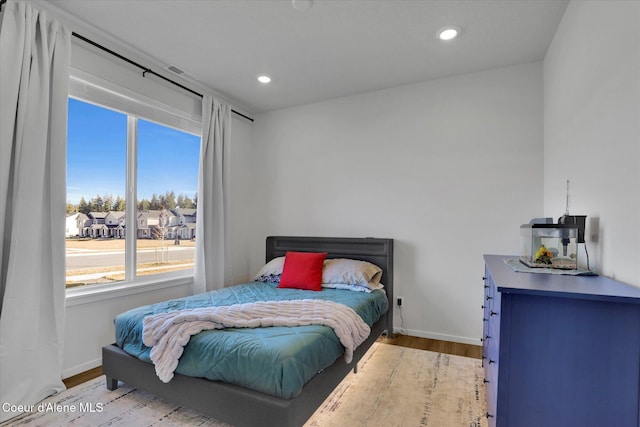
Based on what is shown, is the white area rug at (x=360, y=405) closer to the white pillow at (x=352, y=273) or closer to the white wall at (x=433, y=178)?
the white pillow at (x=352, y=273)

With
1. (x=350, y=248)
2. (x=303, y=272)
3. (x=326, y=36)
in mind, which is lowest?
(x=303, y=272)

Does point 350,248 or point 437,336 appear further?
point 350,248

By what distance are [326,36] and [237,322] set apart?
2.30 meters

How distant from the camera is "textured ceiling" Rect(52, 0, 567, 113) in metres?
2.26

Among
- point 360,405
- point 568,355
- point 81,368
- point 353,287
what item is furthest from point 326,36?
point 81,368

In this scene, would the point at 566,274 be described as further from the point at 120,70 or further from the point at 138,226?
the point at 120,70

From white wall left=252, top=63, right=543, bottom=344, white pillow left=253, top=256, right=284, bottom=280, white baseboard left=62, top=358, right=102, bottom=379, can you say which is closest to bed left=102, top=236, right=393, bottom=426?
white baseboard left=62, top=358, right=102, bottom=379

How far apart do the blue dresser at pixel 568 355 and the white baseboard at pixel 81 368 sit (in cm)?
293

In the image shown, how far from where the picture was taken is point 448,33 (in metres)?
2.54

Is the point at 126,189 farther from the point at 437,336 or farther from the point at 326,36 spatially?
the point at 437,336

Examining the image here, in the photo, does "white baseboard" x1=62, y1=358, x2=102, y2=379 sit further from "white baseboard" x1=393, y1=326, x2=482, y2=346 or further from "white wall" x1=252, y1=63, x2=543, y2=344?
"white baseboard" x1=393, y1=326, x2=482, y2=346

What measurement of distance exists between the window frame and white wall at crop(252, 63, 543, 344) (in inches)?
58.1

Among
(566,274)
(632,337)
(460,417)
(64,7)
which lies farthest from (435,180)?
(64,7)

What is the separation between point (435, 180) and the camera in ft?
11.0
